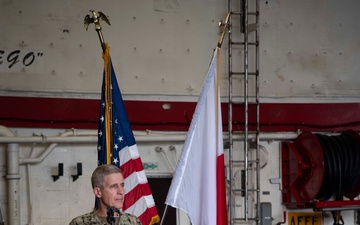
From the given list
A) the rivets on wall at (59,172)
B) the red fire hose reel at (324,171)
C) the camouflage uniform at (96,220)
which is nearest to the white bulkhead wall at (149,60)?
the rivets on wall at (59,172)

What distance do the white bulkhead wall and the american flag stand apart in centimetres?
196

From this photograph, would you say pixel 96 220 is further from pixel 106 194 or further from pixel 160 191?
pixel 160 191

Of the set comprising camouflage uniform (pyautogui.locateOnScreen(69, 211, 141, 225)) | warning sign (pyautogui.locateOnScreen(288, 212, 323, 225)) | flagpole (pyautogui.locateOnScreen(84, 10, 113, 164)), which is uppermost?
flagpole (pyautogui.locateOnScreen(84, 10, 113, 164))

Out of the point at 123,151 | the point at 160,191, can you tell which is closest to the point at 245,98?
the point at 160,191

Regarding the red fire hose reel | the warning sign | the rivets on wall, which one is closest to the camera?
the rivets on wall

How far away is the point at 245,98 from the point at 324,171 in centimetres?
132

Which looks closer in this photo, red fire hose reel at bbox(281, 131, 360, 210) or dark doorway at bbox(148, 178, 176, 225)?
red fire hose reel at bbox(281, 131, 360, 210)

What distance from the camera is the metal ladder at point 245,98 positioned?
350 inches

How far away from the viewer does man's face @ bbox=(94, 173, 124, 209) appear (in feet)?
14.7

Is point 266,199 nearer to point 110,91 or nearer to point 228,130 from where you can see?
point 228,130

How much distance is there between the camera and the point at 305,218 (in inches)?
362

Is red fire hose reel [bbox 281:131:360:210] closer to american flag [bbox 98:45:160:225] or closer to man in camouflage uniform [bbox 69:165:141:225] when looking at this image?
american flag [bbox 98:45:160:225]

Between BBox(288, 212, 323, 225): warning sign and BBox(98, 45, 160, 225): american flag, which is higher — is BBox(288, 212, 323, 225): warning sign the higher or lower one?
the lower one

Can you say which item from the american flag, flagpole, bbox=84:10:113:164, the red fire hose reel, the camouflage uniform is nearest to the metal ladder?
the red fire hose reel
